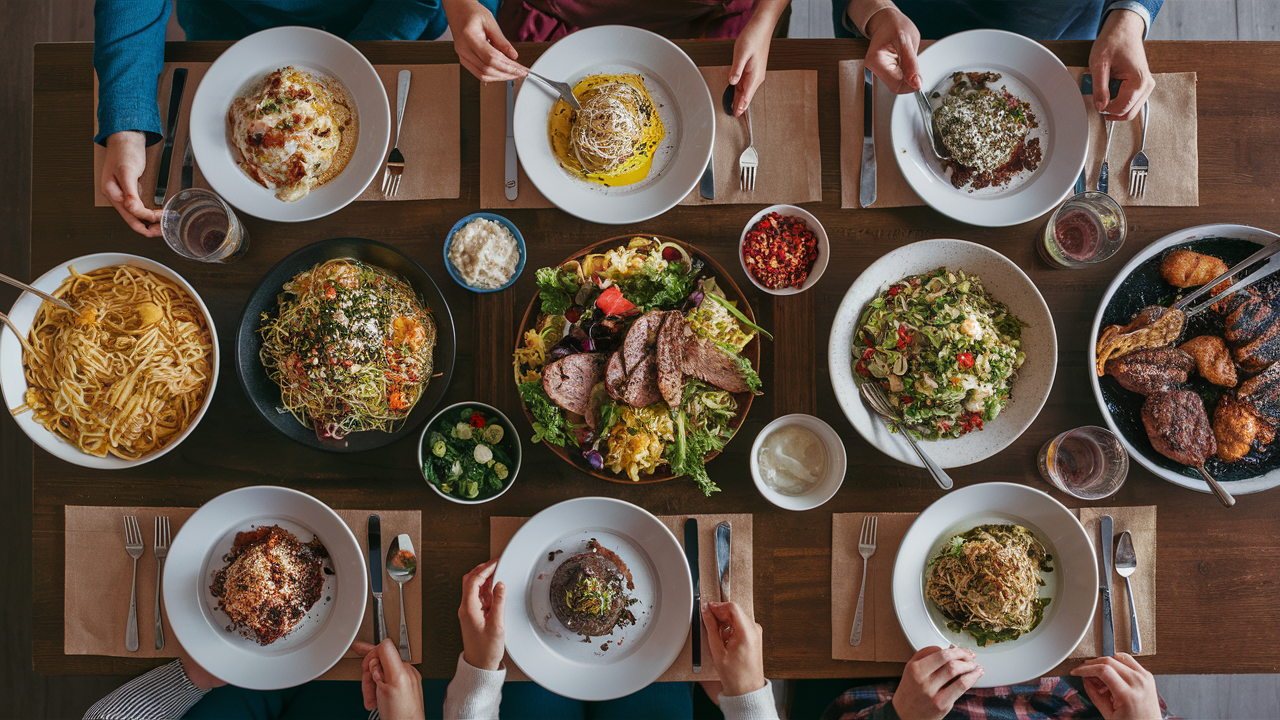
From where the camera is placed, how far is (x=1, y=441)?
348 cm

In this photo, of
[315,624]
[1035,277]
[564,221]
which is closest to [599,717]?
[315,624]

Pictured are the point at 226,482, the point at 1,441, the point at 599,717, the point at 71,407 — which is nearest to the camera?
the point at 71,407

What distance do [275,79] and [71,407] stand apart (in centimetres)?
125

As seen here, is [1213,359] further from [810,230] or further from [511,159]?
[511,159]

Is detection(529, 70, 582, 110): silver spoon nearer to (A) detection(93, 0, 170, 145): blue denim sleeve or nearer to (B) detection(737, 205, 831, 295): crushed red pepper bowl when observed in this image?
(B) detection(737, 205, 831, 295): crushed red pepper bowl

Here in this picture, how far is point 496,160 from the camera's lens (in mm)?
2201

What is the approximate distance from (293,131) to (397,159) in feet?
1.05

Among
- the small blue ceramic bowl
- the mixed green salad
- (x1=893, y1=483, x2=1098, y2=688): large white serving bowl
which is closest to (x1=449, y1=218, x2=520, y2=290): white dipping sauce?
the small blue ceramic bowl

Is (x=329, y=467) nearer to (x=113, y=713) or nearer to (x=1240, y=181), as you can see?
(x=113, y=713)

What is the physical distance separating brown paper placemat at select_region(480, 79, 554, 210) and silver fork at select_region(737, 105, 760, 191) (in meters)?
0.68

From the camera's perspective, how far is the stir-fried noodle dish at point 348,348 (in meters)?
1.96

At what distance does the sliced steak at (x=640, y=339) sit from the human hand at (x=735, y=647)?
87cm

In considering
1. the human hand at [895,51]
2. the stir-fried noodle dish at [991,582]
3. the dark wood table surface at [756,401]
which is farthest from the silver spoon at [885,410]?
the human hand at [895,51]

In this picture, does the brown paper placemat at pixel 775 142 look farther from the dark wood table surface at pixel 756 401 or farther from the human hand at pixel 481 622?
the human hand at pixel 481 622
